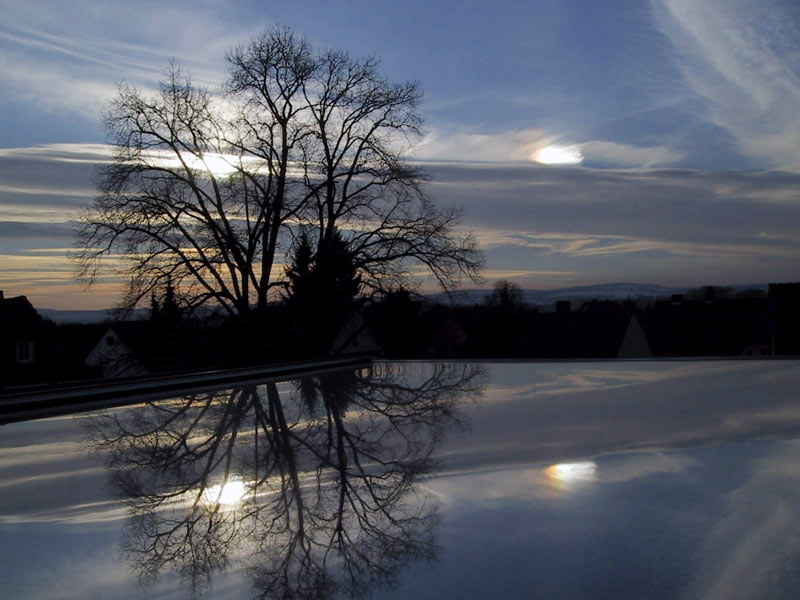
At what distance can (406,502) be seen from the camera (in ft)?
7.62

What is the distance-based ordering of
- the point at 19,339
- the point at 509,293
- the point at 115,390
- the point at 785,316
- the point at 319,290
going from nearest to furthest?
1. the point at 115,390
2. the point at 319,290
3. the point at 785,316
4. the point at 19,339
5. the point at 509,293

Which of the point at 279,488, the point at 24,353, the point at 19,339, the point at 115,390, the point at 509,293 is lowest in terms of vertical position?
the point at 24,353

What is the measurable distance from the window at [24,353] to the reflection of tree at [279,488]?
2708cm

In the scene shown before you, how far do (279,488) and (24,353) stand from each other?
2993 centimetres

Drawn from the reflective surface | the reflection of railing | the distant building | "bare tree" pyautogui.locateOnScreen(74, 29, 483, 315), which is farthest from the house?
the reflective surface

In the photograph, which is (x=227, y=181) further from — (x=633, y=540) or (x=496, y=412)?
(x=633, y=540)

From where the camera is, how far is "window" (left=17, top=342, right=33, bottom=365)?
28.5 meters

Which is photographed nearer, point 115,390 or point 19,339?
point 115,390

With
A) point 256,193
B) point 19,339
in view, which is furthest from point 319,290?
point 19,339

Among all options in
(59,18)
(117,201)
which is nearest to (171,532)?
(59,18)

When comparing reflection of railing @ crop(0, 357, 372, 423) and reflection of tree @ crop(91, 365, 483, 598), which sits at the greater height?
reflection of railing @ crop(0, 357, 372, 423)

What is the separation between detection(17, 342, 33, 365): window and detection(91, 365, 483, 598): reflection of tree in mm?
27082

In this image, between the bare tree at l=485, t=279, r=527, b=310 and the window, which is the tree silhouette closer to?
the window

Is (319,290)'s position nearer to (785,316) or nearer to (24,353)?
(785,316)
